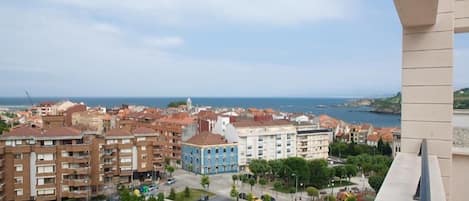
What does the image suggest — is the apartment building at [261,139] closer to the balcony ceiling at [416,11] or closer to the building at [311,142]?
the building at [311,142]

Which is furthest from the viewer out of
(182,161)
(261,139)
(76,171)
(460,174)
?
(182,161)

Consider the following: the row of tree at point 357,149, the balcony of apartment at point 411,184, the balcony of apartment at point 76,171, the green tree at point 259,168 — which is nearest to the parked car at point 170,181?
the green tree at point 259,168

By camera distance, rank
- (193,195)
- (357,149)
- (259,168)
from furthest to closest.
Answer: (357,149) < (259,168) < (193,195)

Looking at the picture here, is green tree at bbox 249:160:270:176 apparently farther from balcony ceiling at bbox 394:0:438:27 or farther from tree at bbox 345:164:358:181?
balcony ceiling at bbox 394:0:438:27

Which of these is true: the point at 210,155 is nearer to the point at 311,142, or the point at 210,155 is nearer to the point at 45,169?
the point at 311,142

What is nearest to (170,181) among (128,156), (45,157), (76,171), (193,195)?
(128,156)

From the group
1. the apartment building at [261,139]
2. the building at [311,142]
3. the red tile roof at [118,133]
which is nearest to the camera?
the red tile roof at [118,133]

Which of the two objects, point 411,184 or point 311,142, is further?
point 311,142
